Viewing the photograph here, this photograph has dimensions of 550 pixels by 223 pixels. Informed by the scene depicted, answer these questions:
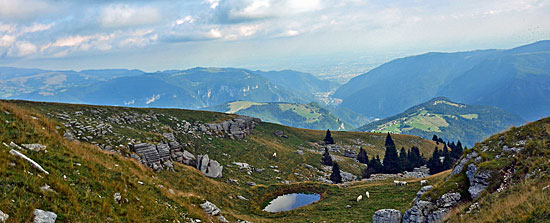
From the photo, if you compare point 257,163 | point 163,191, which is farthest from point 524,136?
point 257,163

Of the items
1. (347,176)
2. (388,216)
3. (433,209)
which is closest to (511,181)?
(433,209)

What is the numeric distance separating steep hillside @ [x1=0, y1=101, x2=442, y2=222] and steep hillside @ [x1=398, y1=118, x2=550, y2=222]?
929 cm

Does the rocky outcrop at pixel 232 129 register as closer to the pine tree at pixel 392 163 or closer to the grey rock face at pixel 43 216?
the pine tree at pixel 392 163

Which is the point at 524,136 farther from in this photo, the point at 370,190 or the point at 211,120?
the point at 211,120

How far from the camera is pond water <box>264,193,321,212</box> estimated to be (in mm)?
39406

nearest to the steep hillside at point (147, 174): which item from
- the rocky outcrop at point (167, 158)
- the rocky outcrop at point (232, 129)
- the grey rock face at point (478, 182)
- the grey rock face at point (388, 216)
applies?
the rocky outcrop at point (167, 158)

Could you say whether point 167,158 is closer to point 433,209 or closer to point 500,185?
point 433,209

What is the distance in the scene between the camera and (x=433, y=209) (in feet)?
69.3

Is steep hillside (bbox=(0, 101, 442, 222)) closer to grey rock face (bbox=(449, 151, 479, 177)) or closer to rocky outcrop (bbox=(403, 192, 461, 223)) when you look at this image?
grey rock face (bbox=(449, 151, 479, 177))

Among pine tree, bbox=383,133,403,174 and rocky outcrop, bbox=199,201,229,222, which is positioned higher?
rocky outcrop, bbox=199,201,229,222

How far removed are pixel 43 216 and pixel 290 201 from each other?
3585 centimetres

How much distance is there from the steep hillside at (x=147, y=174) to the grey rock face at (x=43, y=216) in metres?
0.23

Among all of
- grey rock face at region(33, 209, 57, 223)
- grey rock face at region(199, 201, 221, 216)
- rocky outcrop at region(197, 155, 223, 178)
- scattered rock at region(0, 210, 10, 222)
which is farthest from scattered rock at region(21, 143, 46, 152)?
rocky outcrop at region(197, 155, 223, 178)

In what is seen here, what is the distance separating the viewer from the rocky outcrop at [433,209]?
20.4 m
